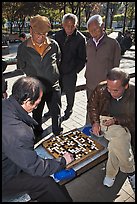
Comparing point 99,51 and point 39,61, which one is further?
point 99,51

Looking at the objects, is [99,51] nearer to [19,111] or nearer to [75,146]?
[75,146]

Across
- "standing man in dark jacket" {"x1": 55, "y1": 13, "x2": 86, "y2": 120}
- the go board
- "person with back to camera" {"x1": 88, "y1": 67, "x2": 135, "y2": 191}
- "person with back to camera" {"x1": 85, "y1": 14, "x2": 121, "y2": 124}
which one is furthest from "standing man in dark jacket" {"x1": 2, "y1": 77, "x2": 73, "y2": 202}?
"standing man in dark jacket" {"x1": 55, "y1": 13, "x2": 86, "y2": 120}

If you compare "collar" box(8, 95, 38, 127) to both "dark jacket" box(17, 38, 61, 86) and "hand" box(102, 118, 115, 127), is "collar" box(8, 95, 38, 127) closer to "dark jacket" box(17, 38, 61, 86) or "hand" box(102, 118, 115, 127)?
"hand" box(102, 118, 115, 127)

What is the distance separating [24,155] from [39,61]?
1735 mm

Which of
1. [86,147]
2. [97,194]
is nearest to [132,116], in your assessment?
[86,147]

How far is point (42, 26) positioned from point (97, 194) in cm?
222

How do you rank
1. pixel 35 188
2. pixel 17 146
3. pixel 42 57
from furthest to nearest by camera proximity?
pixel 42 57 < pixel 35 188 < pixel 17 146

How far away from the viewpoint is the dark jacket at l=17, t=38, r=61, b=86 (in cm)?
317

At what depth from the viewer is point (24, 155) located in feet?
5.79

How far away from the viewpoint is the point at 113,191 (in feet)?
8.99

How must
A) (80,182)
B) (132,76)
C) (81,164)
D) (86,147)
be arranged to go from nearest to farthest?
(81,164) → (86,147) → (80,182) → (132,76)

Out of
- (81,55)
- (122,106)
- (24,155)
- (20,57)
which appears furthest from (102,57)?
(24,155)

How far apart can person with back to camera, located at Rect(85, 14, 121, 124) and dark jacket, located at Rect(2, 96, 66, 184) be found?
6.54 feet

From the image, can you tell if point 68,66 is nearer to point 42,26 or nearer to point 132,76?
point 42,26
